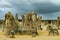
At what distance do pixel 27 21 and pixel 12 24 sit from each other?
386 cm

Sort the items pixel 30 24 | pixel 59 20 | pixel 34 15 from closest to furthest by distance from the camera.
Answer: pixel 30 24
pixel 34 15
pixel 59 20

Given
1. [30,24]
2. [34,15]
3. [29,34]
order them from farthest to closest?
[34,15] < [30,24] < [29,34]

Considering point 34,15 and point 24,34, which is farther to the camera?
point 34,15

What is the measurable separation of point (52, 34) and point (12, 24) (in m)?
4.23

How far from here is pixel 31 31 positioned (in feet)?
64.9

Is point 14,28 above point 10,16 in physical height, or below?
below

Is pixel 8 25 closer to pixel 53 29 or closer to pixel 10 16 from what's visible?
pixel 10 16

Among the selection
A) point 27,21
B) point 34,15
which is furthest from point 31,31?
point 34,15

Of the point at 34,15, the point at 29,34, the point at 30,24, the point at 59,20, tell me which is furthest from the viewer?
the point at 59,20

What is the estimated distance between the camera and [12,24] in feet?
66.4

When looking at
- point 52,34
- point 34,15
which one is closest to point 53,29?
point 52,34

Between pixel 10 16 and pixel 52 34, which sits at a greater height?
pixel 10 16

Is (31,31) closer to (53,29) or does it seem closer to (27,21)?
(53,29)

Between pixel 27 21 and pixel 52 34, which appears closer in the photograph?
pixel 52 34
